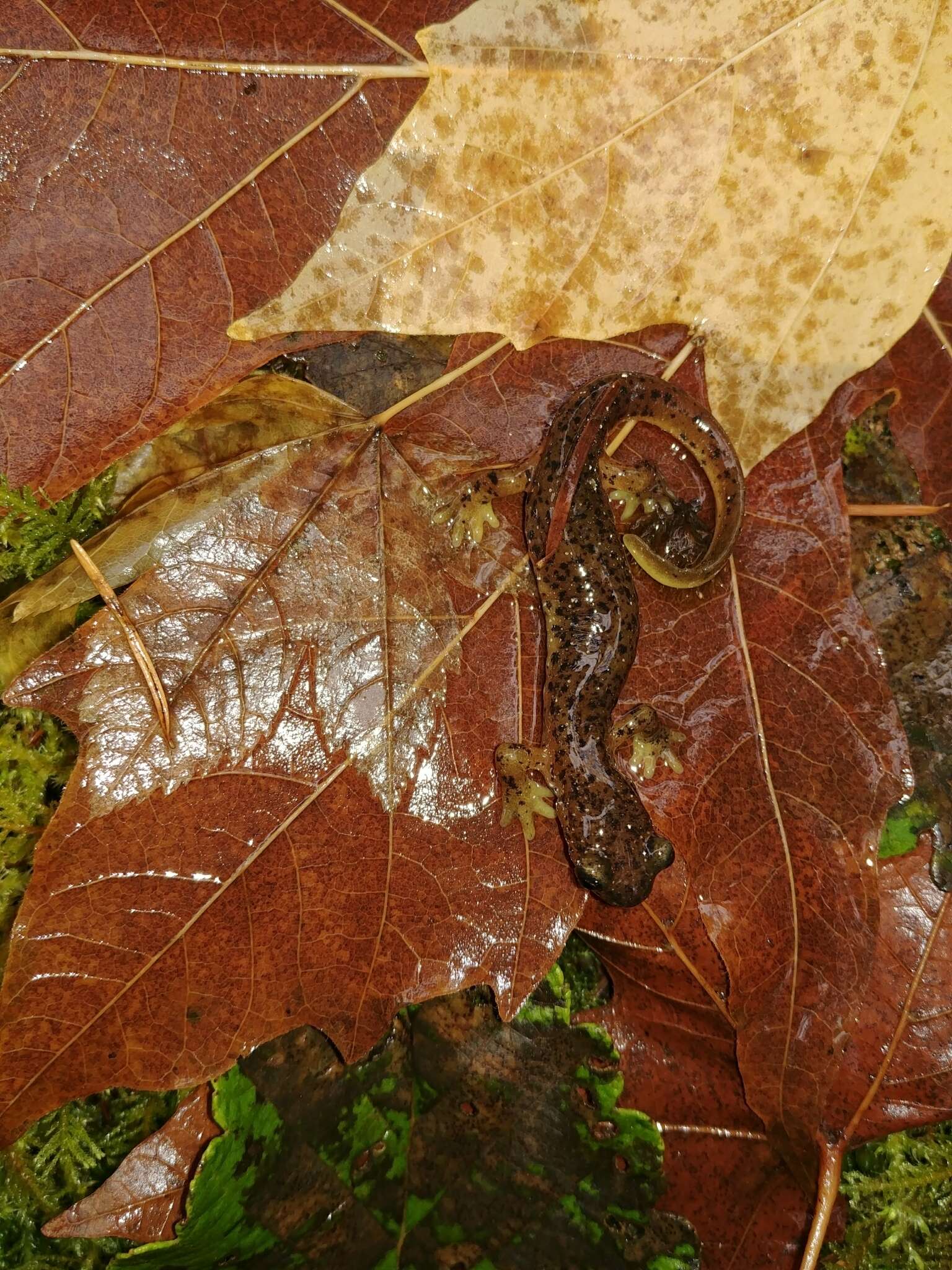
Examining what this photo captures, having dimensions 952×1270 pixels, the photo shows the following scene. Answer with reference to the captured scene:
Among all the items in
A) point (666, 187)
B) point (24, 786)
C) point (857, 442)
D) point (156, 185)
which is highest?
point (156, 185)

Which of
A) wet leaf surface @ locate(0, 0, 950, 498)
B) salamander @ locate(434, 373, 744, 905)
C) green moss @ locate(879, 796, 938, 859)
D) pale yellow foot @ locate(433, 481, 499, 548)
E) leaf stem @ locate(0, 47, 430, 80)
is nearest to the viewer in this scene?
leaf stem @ locate(0, 47, 430, 80)

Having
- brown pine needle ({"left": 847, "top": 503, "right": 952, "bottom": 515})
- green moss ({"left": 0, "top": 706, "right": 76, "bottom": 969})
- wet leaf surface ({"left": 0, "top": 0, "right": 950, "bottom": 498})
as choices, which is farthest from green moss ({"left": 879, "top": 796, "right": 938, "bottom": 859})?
green moss ({"left": 0, "top": 706, "right": 76, "bottom": 969})

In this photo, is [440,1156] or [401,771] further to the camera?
[440,1156]

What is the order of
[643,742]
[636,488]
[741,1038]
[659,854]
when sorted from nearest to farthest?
[741,1038], [659,854], [643,742], [636,488]

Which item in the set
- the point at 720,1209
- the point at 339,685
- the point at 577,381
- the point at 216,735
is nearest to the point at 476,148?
the point at 577,381

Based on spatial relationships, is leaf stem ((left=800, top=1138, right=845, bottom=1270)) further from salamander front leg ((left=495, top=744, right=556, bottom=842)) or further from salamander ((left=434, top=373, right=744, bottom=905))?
salamander front leg ((left=495, top=744, right=556, bottom=842))

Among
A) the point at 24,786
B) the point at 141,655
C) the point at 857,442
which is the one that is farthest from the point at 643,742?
the point at 24,786

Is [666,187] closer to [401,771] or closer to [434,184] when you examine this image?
[434,184]
